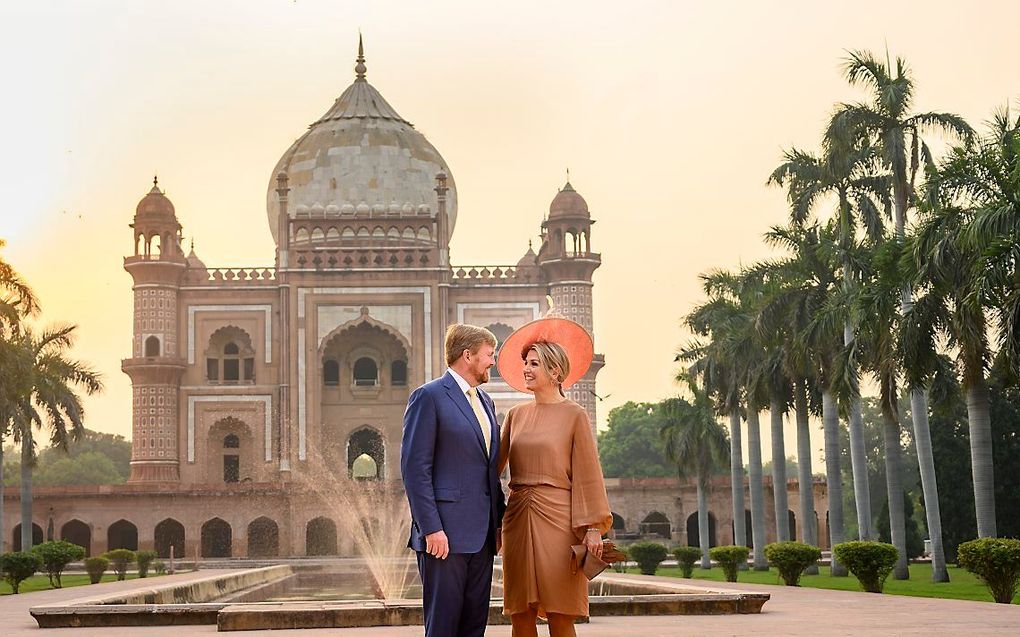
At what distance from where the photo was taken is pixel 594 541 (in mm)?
5371

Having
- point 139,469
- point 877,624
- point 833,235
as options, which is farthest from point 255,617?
point 139,469

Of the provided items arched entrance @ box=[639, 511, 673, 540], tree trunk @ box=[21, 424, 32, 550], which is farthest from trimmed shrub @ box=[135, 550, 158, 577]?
arched entrance @ box=[639, 511, 673, 540]

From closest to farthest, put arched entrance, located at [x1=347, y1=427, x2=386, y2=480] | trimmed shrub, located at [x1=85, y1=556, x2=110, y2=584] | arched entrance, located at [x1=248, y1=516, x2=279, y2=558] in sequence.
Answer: trimmed shrub, located at [x1=85, y1=556, x2=110, y2=584], arched entrance, located at [x1=248, y1=516, x2=279, y2=558], arched entrance, located at [x1=347, y1=427, x2=386, y2=480]

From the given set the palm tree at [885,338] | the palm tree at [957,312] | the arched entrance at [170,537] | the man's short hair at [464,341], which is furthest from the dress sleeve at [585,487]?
the arched entrance at [170,537]

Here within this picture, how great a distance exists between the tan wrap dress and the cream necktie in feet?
0.30

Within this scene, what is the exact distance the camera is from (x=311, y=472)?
40.3 metres

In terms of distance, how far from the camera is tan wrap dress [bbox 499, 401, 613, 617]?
17.8ft

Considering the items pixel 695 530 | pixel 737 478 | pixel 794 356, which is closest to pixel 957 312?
pixel 794 356

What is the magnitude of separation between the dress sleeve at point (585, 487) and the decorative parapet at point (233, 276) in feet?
126

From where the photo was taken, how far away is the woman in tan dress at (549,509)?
5.41 m

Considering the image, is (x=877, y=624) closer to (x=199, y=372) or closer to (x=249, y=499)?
(x=249, y=499)

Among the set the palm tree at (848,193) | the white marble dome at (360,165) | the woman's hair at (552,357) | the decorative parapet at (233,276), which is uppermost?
the white marble dome at (360,165)

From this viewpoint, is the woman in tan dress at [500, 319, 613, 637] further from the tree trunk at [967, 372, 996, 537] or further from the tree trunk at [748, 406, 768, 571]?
the tree trunk at [748, 406, 768, 571]

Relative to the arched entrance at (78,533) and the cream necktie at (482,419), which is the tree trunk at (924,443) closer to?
the cream necktie at (482,419)
